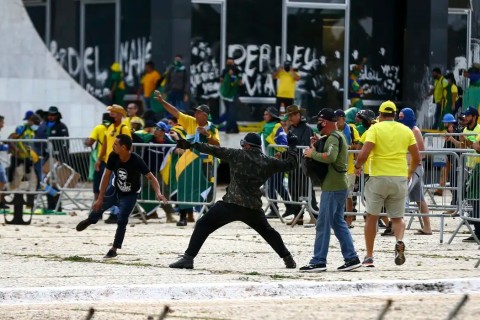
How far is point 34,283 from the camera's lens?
13789 mm

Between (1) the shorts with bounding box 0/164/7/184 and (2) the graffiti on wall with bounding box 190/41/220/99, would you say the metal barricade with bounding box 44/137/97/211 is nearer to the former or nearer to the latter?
(1) the shorts with bounding box 0/164/7/184

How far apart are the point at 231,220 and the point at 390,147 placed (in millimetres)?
1849

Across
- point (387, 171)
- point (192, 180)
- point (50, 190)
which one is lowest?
point (50, 190)

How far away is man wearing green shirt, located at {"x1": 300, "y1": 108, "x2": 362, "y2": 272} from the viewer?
50.1 feet

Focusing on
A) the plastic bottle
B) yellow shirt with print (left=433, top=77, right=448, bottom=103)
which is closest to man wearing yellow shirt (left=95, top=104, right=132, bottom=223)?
the plastic bottle

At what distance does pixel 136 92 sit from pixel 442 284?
2027 centimetres

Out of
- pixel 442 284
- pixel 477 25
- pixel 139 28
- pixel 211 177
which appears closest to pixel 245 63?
pixel 139 28

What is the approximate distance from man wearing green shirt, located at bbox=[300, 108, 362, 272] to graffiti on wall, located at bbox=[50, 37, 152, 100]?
18.2 m

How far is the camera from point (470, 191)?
18.4m

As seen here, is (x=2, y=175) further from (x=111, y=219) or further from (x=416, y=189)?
(x=416, y=189)

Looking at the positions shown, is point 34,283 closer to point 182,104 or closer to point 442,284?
point 442,284

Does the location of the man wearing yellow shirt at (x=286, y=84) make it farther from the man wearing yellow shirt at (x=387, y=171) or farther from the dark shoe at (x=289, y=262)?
the dark shoe at (x=289, y=262)

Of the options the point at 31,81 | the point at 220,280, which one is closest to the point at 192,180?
the point at 220,280

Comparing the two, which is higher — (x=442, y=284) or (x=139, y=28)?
(x=139, y=28)
